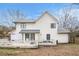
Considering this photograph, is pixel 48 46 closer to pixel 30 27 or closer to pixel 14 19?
pixel 30 27

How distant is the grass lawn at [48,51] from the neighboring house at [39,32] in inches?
2.1

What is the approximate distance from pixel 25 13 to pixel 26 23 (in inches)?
3.9

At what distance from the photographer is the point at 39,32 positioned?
225cm

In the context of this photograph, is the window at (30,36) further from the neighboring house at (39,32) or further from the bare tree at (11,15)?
the bare tree at (11,15)

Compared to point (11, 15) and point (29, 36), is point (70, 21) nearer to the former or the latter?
point (29, 36)

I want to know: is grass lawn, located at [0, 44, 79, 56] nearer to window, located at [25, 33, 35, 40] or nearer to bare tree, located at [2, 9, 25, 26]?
window, located at [25, 33, 35, 40]

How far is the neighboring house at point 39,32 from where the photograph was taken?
7.36 ft

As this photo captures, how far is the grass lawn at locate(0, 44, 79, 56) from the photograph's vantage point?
7.37 ft

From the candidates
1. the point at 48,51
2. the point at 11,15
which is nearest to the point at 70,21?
the point at 48,51

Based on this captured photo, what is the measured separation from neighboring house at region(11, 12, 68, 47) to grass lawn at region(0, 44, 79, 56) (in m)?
0.05

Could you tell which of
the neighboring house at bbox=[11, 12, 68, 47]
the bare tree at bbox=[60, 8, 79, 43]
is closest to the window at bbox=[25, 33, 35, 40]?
the neighboring house at bbox=[11, 12, 68, 47]

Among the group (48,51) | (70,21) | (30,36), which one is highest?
(70,21)

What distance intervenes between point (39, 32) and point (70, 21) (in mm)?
322

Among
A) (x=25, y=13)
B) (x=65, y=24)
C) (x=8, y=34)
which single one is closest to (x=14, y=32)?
(x=8, y=34)
